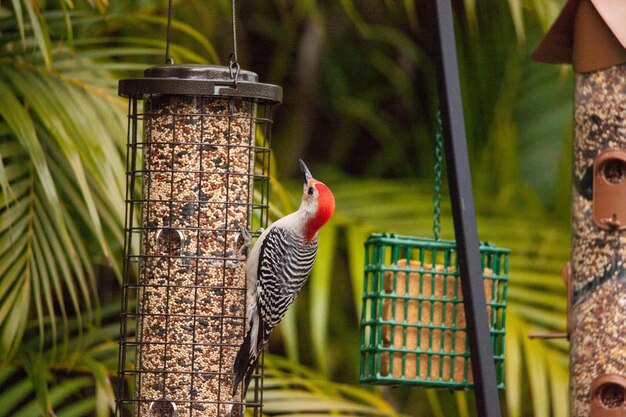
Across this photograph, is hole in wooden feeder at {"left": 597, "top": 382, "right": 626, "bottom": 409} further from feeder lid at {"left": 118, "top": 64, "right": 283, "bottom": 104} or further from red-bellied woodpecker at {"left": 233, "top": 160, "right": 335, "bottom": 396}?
feeder lid at {"left": 118, "top": 64, "right": 283, "bottom": 104}

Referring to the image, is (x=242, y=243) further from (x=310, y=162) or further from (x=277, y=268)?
(x=310, y=162)

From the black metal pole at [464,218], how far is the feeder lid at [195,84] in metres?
0.59

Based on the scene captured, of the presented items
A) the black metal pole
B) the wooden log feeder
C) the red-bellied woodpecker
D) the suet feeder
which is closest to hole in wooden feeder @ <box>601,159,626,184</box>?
the wooden log feeder

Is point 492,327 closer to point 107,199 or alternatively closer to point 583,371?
point 583,371

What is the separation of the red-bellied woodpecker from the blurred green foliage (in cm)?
60

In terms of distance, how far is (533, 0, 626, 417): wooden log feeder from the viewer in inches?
152

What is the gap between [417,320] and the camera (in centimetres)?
407

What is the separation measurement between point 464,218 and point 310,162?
417 cm

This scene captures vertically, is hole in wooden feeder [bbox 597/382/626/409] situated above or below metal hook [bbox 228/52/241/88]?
below

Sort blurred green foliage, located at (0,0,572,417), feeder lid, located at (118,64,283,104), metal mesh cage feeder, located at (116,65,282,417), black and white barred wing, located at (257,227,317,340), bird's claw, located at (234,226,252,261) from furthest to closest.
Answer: blurred green foliage, located at (0,0,572,417), black and white barred wing, located at (257,227,317,340), bird's claw, located at (234,226,252,261), metal mesh cage feeder, located at (116,65,282,417), feeder lid, located at (118,64,283,104)

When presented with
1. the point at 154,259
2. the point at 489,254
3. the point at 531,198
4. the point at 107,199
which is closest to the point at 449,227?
the point at 531,198

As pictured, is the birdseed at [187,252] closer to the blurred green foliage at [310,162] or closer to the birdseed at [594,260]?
the blurred green foliage at [310,162]

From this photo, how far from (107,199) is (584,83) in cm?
189

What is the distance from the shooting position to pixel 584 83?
158 inches
